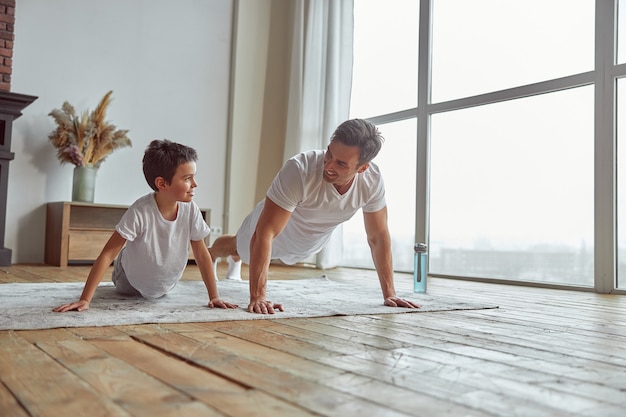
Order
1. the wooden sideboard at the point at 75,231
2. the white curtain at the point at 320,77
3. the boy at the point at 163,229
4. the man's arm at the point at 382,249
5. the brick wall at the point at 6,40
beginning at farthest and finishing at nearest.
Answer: the white curtain at the point at 320,77
the brick wall at the point at 6,40
the wooden sideboard at the point at 75,231
the man's arm at the point at 382,249
the boy at the point at 163,229

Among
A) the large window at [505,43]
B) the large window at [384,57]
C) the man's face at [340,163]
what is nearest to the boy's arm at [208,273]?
the man's face at [340,163]

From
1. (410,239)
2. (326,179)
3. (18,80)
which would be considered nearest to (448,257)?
(410,239)

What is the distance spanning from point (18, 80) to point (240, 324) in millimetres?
3517

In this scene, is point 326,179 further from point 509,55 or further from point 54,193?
point 54,193

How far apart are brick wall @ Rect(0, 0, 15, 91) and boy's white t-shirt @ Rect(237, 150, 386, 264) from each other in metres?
2.58

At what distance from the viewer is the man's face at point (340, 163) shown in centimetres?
198

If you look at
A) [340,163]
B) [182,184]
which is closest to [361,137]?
[340,163]

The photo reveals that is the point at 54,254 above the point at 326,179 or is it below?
below

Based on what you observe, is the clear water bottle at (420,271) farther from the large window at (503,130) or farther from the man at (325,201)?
the large window at (503,130)

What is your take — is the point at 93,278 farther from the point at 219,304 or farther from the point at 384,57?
the point at 384,57

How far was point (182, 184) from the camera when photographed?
2.07 meters

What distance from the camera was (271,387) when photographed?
3.41 feet

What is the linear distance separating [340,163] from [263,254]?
40cm

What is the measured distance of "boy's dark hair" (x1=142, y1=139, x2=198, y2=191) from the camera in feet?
6.79
